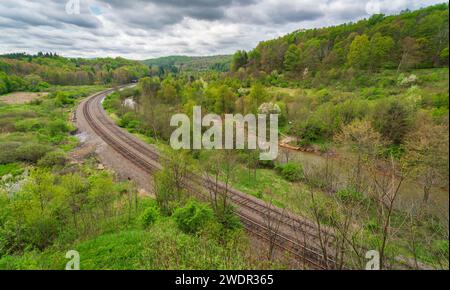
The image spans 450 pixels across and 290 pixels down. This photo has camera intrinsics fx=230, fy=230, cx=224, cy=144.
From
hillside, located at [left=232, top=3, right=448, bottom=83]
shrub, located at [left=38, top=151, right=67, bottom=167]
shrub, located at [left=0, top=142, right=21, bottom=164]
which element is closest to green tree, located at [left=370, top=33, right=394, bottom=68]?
hillside, located at [left=232, top=3, right=448, bottom=83]

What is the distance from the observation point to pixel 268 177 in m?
23.8

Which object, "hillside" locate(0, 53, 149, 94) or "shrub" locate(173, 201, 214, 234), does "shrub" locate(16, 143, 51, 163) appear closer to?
"shrub" locate(173, 201, 214, 234)

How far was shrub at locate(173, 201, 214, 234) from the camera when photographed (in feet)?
41.3

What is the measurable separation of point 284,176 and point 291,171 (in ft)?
3.03

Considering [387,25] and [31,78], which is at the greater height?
[387,25]

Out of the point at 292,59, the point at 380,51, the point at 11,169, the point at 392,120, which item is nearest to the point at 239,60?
the point at 292,59

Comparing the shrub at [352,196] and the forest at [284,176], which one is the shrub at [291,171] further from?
the shrub at [352,196]

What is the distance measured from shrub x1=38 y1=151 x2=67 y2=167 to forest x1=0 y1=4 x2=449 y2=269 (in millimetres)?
146

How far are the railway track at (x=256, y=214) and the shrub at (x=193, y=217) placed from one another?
3342mm

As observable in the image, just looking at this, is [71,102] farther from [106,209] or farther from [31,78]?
[106,209]

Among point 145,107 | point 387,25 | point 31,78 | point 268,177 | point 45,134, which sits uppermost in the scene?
point 387,25

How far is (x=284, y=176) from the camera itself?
24.3 metres

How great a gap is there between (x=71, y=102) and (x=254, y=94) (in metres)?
47.6
